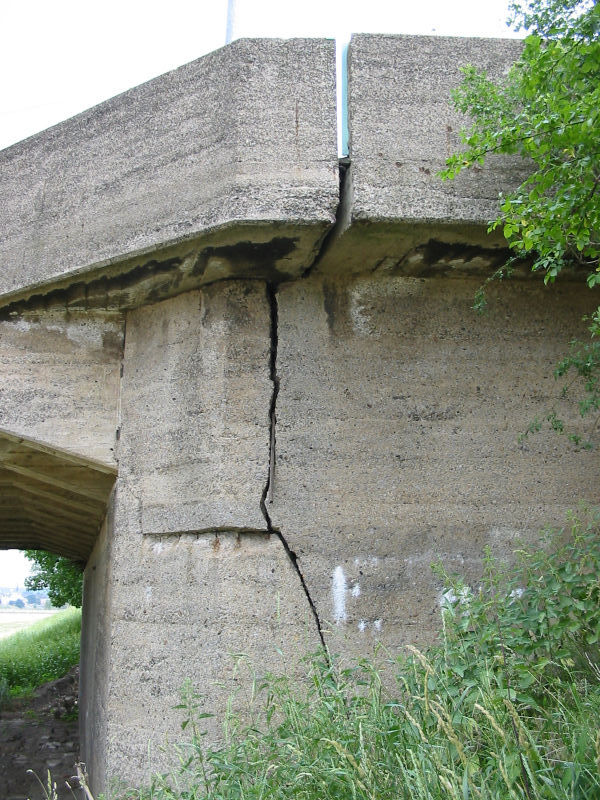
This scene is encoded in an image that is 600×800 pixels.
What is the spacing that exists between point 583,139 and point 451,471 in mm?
1409

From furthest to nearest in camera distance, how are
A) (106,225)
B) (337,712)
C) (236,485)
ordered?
(106,225) < (236,485) < (337,712)

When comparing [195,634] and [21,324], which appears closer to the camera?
[195,634]

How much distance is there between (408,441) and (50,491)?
2.20 meters

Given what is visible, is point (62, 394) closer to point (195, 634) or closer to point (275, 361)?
point (275, 361)

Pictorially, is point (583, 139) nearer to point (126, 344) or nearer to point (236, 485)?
point (236, 485)

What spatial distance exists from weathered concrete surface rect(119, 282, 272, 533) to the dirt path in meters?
1.69

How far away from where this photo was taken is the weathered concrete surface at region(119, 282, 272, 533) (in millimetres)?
3055

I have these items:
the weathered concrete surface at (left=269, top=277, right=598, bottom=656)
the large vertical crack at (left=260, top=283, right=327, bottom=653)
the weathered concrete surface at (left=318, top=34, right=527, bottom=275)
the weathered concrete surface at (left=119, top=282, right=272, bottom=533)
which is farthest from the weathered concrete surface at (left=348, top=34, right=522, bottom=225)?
the weathered concrete surface at (left=119, top=282, right=272, bottom=533)

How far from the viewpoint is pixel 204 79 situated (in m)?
3.23

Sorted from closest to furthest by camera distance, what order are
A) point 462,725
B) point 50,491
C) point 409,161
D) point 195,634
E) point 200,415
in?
point 462,725 → point 195,634 → point 409,161 → point 200,415 → point 50,491

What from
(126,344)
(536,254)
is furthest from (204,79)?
(536,254)

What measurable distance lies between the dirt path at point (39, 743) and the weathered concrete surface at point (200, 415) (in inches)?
66.7

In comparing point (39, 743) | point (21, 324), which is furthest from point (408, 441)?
point (39, 743)

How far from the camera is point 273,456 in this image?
3.08 meters
